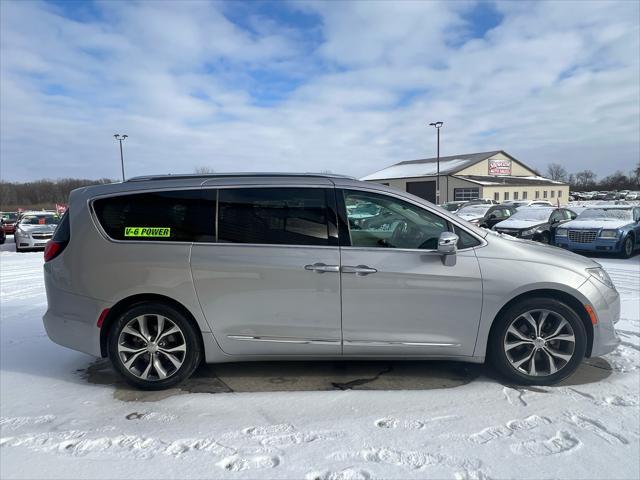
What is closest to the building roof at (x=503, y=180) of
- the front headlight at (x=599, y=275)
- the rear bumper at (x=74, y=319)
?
the front headlight at (x=599, y=275)

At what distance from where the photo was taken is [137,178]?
4008 millimetres

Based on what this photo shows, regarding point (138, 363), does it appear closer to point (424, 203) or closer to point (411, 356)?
point (411, 356)

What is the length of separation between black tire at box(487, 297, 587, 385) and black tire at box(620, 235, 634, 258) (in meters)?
9.84

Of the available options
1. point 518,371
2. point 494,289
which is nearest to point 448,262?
point 494,289

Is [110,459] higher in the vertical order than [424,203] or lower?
lower

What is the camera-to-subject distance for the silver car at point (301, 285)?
3482mm

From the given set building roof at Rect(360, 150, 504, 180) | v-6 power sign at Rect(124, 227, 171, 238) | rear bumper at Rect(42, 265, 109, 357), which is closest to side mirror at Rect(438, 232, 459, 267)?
v-6 power sign at Rect(124, 227, 171, 238)

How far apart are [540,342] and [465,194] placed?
171 ft

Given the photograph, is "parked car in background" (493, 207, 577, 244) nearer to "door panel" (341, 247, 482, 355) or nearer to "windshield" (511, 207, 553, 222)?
"windshield" (511, 207, 553, 222)

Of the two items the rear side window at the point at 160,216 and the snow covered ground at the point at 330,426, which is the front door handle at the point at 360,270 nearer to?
the snow covered ground at the point at 330,426

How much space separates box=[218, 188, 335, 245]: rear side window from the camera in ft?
11.6

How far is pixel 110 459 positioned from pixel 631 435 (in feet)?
11.4

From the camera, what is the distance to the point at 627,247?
11.4 m

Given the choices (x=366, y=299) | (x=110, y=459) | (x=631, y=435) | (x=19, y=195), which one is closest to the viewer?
(x=110, y=459)
